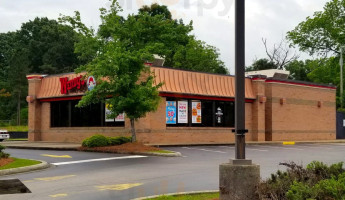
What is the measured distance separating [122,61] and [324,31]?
138ft

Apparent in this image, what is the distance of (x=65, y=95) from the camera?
3369 centimetres

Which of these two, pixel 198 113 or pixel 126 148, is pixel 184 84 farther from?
pixel 126 148

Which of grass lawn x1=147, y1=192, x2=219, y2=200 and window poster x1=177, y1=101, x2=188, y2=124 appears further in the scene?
window poster x1=177, y1=101, x2=188, y2=124

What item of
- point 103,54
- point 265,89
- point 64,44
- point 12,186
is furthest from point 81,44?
point 64,44

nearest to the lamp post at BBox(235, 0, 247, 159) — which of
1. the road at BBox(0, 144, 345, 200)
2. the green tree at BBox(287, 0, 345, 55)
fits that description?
the road at BBox(0, 144, 345, 200)

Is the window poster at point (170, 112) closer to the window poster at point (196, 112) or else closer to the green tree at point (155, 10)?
the window poster at point (196, 112)

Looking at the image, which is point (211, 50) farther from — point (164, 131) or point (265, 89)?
point (164, 131)

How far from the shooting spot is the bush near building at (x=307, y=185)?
645 centimetres

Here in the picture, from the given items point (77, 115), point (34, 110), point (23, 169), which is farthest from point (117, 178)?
point (34, 110)

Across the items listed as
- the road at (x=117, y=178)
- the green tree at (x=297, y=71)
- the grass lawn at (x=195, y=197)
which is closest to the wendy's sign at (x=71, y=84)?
the road at (x=117, y=178)

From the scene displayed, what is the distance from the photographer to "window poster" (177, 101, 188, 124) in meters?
32.0

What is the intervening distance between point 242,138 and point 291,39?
5671 centimetres

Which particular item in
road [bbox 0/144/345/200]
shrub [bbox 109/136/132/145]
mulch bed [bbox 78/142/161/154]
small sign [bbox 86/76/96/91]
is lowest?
road [bbox 0/144/345/200]

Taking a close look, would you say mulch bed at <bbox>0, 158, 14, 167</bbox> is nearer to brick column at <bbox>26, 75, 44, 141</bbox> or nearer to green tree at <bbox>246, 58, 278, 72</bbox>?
brick column at <bbox>26, 75, 44, 141</bbox>
